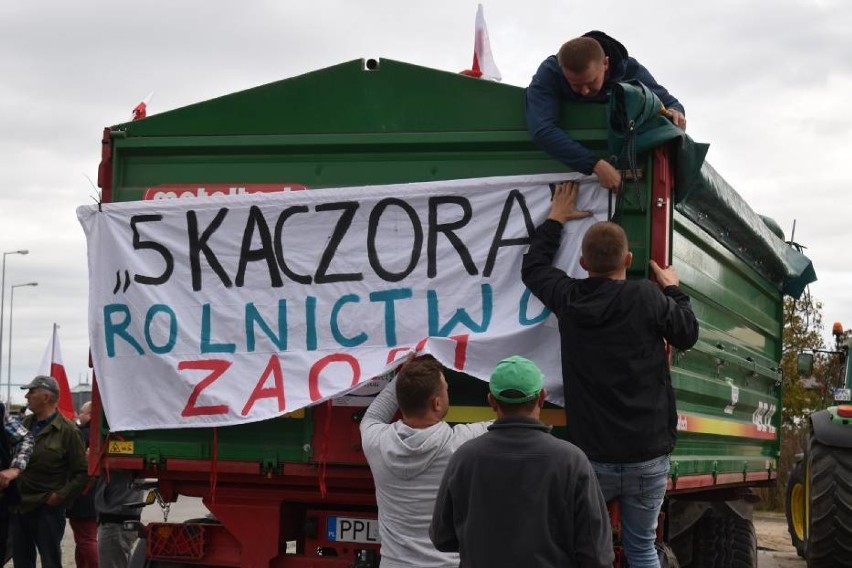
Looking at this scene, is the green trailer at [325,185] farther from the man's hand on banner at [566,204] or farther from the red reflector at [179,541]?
the man's hand on banner at [566,204]

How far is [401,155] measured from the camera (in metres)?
6.01

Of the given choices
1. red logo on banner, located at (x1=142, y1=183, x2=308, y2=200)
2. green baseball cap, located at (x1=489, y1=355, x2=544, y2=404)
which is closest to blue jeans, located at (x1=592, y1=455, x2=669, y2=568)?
green baseball cap, located at (x1=489, y1=355, x2=544, y2=404)

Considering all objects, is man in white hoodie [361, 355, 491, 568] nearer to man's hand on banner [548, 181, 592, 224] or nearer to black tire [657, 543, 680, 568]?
man's hand on banner [548, 181, 592, 224]

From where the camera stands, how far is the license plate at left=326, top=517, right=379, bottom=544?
19.7 ft

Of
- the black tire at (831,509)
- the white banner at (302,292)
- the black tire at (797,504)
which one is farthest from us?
the black tire at (797,504)

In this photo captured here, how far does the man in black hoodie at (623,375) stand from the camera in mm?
5152

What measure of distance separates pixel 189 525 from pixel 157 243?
4.75 feet

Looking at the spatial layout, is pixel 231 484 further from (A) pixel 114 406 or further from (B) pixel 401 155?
(B) pixel 401 155

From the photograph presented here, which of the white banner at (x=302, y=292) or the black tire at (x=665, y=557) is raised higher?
the white banner at (x=302, y=292)

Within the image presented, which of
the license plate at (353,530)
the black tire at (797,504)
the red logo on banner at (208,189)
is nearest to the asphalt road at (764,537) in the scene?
A: the black tire at (797,504)

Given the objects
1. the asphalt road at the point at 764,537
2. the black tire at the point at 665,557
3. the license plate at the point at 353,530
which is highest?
the license plate at the point at 353,530

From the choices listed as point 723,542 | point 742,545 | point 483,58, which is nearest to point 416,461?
point 483,58

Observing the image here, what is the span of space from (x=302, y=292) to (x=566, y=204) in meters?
1.37

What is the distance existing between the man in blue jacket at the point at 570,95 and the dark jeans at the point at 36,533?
17.1 feet
